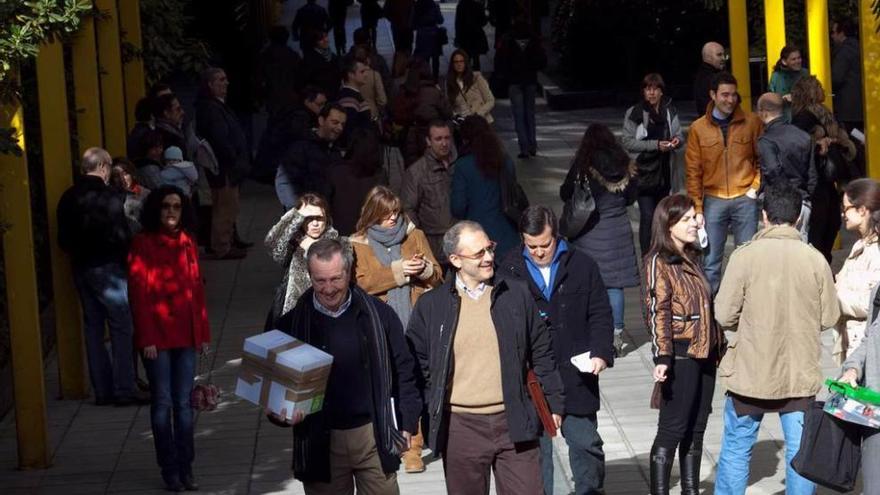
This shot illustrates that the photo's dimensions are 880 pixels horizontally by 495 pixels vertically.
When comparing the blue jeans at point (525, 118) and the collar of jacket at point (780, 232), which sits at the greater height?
the blue jeans at point (525, 118)

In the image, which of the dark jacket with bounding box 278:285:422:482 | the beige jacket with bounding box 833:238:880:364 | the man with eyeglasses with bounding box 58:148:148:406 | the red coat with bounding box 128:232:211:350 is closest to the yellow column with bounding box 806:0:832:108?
the man with eyeglasses with bounding box 58:148:148:406

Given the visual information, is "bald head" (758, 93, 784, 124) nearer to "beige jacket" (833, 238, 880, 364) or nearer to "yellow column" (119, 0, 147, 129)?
"beige jacket" (833, 238, 880, 364)

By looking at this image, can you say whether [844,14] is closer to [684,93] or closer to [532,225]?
[684,93]

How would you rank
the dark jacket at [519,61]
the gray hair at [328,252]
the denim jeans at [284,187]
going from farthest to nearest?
the dark jacket at [519,61] < the denim jeans at [284,187] < the gray hair at [328,252]

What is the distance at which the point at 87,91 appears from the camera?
12258 millimetres

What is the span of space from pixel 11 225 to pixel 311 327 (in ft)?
11.1

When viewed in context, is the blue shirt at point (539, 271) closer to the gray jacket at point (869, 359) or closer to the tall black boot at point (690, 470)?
the tall black boot at point (690, 470)

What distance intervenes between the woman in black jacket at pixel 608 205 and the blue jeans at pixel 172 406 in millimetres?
3288

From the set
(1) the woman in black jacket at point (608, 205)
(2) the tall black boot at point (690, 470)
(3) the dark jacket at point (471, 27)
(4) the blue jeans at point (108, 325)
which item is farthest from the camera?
(3) the dark jacket at point (471, 27)

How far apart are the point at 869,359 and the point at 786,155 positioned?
5530 millimetres

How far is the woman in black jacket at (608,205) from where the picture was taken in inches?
455

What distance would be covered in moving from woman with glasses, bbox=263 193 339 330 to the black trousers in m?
2.16

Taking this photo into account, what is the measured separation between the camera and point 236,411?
1137 centimetres

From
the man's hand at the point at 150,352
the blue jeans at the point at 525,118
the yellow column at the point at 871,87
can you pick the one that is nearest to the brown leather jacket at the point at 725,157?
the yellow column at the point at 871,87
